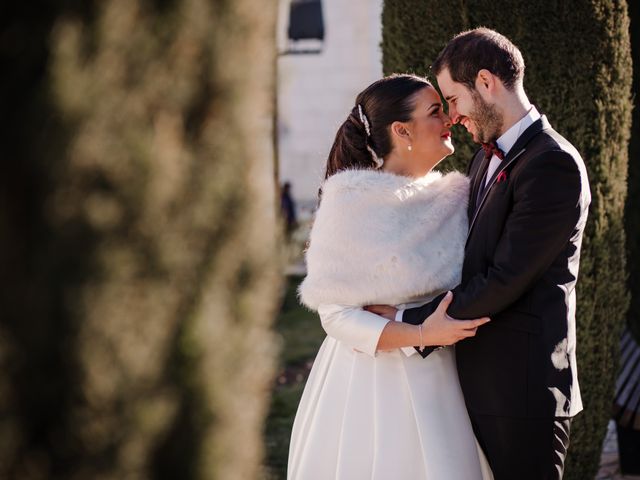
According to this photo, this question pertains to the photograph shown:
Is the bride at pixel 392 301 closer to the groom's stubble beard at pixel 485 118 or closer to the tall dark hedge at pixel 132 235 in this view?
the groom's stubble beard at pixel 485 118

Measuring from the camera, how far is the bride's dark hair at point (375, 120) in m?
3.16

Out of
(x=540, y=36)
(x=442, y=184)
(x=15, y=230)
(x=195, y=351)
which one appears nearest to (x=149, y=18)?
(x=15, y=230)

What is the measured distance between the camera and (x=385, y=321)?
2965mm

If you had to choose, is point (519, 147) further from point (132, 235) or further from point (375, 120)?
point (132, 235)

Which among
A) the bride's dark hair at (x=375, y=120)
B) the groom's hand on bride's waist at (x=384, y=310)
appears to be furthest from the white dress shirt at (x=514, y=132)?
the groom's hand on bride's waist at (x=384, y=310)

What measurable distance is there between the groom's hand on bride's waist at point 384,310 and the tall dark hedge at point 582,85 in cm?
129

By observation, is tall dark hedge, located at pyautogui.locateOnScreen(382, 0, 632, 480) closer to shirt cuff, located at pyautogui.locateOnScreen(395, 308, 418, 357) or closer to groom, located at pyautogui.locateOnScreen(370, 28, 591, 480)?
groom, located at pyautogui.locateOnScreen(370, 28, 591, 480)

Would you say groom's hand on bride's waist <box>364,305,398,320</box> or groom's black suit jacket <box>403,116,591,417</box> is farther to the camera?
groom's hand on bride's waist <box>364,305,398,320</box>

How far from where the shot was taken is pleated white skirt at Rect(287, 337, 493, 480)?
2.96 m

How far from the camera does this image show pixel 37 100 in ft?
4.03

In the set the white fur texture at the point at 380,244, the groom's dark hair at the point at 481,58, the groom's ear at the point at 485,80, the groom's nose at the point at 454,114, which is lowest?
the white fur texture at the point at 380,244

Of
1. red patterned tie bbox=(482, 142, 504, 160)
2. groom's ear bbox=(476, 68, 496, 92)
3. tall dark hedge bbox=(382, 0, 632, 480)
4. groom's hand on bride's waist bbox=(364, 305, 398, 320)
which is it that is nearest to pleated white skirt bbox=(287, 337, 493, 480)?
groom's hand on bride's waist bbox=(364, 305, 398, 320)

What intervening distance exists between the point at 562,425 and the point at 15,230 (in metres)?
2.22

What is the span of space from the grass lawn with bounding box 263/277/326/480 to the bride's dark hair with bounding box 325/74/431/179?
1374mm
